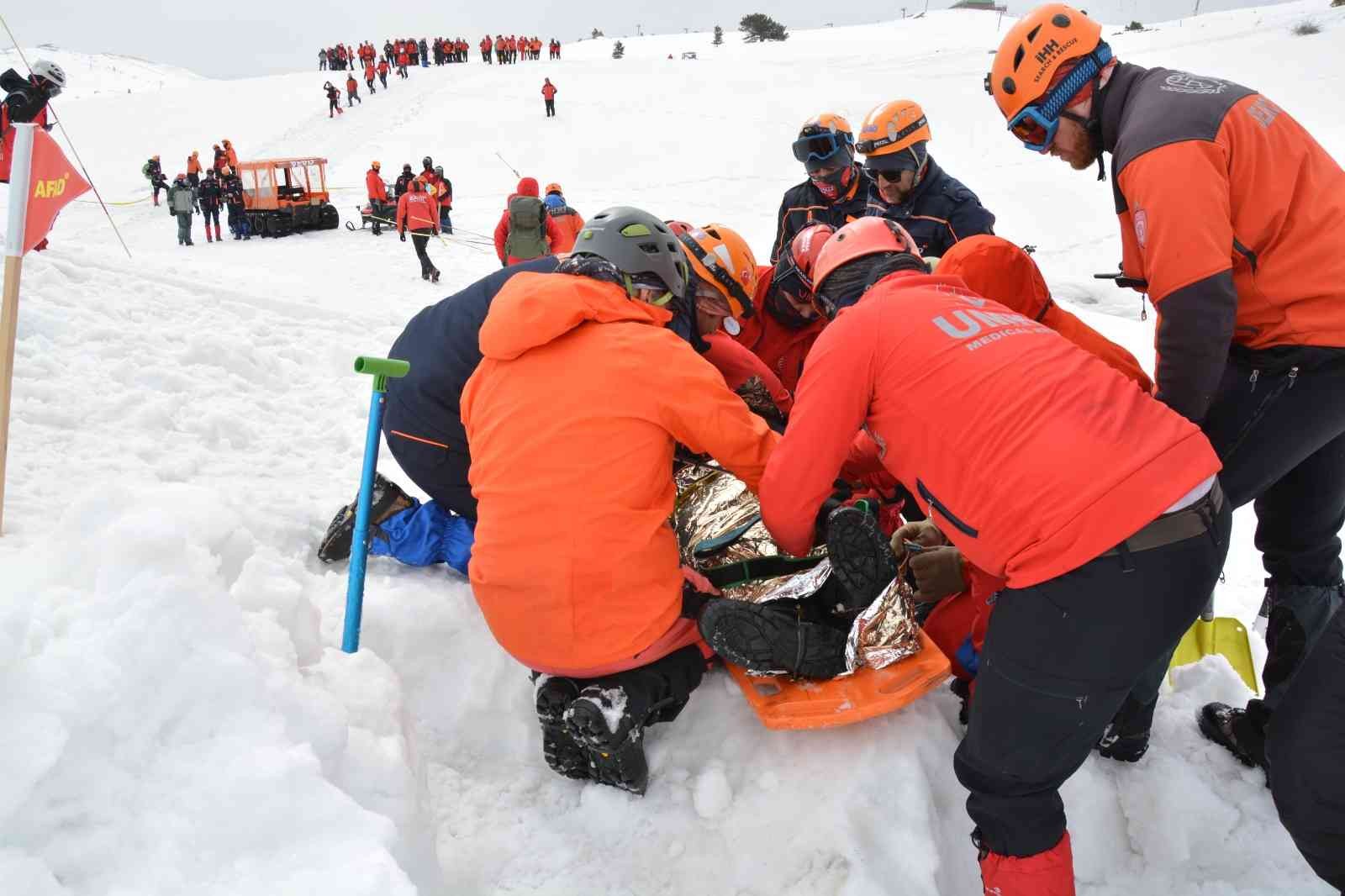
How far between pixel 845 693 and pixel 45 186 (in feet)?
9.86

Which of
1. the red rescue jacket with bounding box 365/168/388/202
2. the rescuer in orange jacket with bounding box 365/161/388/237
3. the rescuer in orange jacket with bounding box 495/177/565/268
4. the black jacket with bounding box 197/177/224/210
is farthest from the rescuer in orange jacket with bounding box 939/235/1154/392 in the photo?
the black jacket with bounding box 197/177/224/210

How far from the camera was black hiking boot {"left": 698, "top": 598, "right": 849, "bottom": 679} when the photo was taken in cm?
224

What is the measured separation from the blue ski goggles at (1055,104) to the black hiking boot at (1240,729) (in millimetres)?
1749

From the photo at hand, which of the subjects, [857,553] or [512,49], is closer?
[857,553]

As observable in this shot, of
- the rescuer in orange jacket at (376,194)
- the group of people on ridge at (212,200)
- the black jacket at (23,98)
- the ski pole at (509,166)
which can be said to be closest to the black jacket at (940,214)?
the black jacket at (23,98)

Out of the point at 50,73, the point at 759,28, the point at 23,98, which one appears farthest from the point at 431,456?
the point at 759,28

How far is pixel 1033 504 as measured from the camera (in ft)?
5.57

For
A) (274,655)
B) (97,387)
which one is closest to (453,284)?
(97,387)

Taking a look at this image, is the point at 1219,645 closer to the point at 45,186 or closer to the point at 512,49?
the point at 45,186

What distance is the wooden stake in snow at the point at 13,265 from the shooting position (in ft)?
7.90

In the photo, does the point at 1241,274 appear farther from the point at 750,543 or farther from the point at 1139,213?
the point at 750,543

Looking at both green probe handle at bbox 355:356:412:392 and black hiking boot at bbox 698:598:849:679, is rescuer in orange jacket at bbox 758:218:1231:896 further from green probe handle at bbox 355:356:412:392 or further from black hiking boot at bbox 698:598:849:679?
green probe handle at bbox 355:356:412:392

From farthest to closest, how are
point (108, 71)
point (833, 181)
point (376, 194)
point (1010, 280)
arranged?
point (108, 71), point (376, 194), point (833, 181), point (1010, 280)

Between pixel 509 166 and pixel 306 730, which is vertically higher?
pixel 509 166
